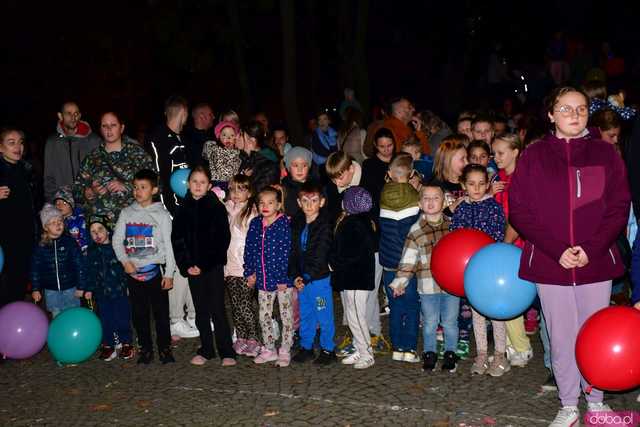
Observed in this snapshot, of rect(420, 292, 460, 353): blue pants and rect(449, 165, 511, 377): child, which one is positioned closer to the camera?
rect(449, 165, 511, 377): child

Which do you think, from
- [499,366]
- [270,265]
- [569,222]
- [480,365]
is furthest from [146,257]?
[569,222]

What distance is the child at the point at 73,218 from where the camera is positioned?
7.98 metres

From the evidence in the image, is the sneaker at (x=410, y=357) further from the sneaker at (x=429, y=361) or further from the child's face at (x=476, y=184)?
the child's face at (x=476, y=184)

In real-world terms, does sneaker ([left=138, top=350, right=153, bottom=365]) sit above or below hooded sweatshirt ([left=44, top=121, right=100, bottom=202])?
below

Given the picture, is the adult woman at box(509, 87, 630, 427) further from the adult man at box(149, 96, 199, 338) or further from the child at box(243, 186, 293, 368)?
the adult man at box(149, 96, 199, 338)

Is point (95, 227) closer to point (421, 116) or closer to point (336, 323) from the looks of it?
point (336, 323)

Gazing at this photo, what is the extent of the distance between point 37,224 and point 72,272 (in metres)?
0.71

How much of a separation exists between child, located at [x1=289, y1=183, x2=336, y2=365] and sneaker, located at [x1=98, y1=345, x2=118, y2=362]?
1796mm

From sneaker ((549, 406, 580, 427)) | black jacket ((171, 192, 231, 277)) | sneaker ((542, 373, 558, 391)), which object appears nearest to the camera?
sneaker ((549, 406, 580, 427))

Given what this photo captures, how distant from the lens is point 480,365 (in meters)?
6.57

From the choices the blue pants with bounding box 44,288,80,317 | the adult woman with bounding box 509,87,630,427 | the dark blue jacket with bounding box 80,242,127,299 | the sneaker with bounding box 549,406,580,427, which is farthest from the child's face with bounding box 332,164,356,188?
the sneaker with bounding box 549,406,580,427

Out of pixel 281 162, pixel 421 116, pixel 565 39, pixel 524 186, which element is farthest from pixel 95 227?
pixel 565 39

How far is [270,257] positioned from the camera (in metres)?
7.00

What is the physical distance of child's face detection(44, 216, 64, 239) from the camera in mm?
7695
